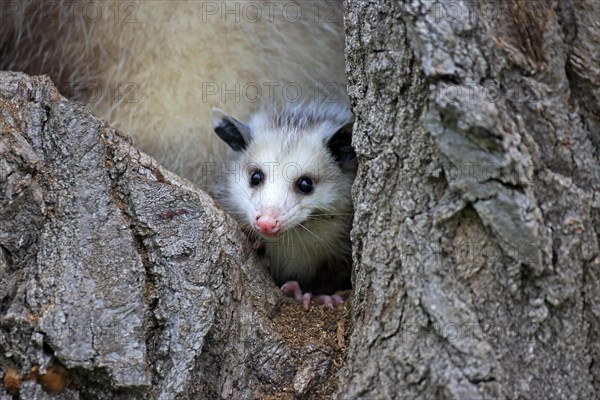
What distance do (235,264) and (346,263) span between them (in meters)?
1.03

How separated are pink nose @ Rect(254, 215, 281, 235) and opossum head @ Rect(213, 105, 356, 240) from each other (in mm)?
91

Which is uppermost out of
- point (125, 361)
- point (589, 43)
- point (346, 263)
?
point (589, 43)

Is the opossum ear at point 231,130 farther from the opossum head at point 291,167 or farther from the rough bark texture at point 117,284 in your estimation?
the rough bark texture at point 117,284

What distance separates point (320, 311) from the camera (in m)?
2.73

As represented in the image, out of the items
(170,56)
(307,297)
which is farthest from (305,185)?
(170,56)

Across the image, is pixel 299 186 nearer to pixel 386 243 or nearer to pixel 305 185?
pixel 305 185

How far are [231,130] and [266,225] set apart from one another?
0.63 m

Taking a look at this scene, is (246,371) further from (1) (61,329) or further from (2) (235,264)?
(1) (61,329)

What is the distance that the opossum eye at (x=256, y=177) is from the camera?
331 centimetres

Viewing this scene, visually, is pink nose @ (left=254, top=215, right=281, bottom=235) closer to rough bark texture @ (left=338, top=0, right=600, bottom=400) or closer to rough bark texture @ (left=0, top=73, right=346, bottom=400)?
rough bark texture @ (left=0, top=73, right=346, bottom=400)

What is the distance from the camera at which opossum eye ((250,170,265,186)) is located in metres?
3.31

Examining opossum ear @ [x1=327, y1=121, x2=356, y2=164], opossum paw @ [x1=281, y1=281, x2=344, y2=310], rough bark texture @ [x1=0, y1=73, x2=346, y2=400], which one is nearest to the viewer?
rough bark texture @ [x1=0, y1=73, x2=346, y2=400]

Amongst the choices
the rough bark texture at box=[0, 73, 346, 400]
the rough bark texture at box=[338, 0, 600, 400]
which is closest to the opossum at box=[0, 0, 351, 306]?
the rough bark texture at box=[0, 73, 346, 400]

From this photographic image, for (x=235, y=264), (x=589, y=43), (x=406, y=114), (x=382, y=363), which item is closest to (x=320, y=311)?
(x=235, y=264)
